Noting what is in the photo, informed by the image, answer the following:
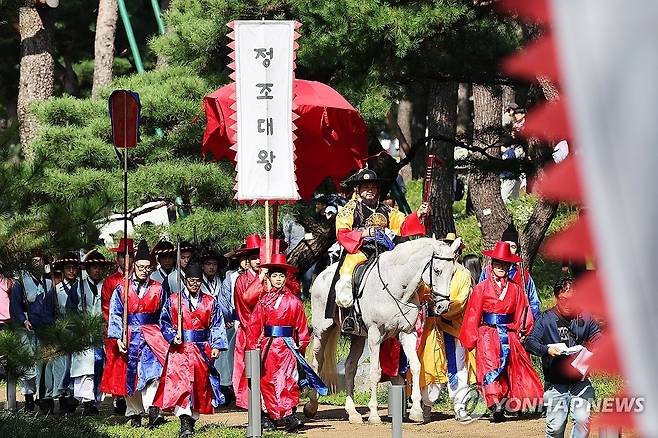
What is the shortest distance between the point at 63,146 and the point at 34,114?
1103 millimetres

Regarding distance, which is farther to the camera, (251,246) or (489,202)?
(489,202)

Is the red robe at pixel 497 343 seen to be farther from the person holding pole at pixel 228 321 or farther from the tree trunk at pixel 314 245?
the tree trunk at pixel 314 245

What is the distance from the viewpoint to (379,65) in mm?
13562

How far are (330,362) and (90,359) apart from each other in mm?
2830

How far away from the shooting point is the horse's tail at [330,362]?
42.4ft

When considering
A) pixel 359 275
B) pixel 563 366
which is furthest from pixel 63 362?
pixel 563 366

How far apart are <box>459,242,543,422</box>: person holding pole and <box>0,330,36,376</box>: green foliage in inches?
187

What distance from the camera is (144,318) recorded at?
1199 centimetres

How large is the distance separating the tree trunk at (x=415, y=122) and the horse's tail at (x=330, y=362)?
1500cm

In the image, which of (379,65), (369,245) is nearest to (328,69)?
(379,65)

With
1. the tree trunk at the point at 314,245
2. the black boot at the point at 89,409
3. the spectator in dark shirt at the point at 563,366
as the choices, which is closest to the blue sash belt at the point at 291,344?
the spectator in dark shirt at the point at 563,366

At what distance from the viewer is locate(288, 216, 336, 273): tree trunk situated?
16622 mm

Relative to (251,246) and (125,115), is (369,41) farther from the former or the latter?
(125,115)

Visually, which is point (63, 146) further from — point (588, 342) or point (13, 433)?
point (588, 342)
